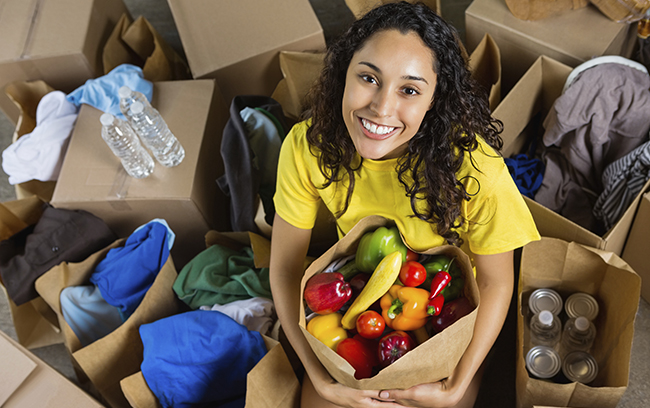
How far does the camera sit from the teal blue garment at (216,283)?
148cm

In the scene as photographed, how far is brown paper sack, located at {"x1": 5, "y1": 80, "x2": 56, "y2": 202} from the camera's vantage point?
1.85 metres

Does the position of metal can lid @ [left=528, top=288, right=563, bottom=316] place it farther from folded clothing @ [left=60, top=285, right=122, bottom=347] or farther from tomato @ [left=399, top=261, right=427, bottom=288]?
folded clothing @ [left=60, top=285, right=122, bottom=347]

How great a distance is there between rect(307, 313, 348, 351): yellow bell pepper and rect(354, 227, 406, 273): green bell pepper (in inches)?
5.1

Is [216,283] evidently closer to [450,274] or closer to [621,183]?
[450,274]

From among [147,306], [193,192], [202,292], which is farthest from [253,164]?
[147,306]

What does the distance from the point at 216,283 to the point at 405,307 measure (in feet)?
2.33

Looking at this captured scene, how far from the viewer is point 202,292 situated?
150cm

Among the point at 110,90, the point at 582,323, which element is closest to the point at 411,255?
the point at 582,323

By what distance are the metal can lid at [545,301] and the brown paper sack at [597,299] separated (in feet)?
0.10

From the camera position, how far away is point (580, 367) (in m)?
1.36

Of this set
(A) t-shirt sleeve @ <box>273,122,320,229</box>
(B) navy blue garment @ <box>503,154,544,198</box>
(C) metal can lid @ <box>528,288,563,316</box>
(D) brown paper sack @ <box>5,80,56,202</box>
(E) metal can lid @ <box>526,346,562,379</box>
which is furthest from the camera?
(D) brown paper sack @ <box>5,80,56,202</box>

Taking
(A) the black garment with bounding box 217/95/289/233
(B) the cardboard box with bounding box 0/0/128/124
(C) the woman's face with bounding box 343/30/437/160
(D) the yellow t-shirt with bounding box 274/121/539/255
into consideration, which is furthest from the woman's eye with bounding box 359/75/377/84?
(B) the cardboard box with bounding box 0/0/128/124

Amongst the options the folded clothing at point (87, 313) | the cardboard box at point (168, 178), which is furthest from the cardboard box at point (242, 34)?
the folded clothing at point (87, 313)

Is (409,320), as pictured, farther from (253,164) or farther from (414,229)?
(253,164)
